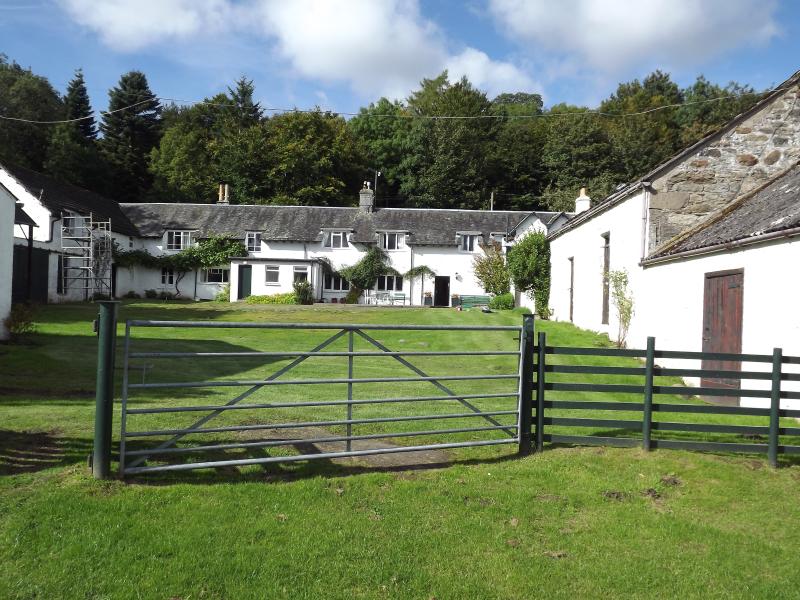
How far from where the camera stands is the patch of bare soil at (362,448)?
6535 mm

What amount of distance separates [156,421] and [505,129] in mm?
61544

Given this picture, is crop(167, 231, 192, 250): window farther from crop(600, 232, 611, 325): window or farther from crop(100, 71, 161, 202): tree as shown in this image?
crop(600, 232, 611, 325): window

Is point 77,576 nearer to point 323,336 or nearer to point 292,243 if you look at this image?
point 323,336

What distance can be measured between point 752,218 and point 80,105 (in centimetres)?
6785

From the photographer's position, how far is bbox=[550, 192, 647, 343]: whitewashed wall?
16.3 metres

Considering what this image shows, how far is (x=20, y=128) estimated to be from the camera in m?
53.2

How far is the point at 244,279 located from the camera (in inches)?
1590

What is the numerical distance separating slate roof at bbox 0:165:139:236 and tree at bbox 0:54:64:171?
48.2ft

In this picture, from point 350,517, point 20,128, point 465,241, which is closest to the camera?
point 350,517

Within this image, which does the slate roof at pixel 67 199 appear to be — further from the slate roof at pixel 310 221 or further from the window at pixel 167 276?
the window at pixel 167 276

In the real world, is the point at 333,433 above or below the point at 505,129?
below

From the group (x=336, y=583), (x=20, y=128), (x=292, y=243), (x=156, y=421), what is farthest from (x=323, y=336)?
(x=20, y=128)

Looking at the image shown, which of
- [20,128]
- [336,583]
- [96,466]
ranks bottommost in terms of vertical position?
[336,583]

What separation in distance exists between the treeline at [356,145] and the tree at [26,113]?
0.41 feet
